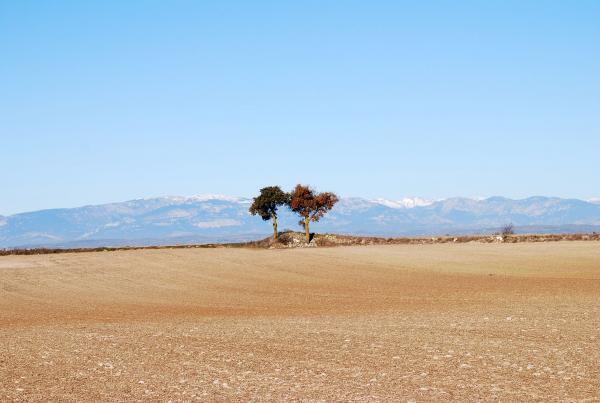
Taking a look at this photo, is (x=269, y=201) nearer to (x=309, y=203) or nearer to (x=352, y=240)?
(x=309, y=203)

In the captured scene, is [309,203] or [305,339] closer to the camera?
[305,339]

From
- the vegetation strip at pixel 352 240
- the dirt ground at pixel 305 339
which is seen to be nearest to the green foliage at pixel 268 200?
the vegetation strip at pixel 352 240

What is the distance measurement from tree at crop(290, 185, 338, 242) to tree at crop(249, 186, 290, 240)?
1563mm

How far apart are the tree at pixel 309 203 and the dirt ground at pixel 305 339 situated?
171ft

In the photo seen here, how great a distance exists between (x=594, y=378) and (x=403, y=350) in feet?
18.0

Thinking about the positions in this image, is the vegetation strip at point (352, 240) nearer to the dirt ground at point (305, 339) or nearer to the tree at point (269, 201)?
the tree at point (269, 201)

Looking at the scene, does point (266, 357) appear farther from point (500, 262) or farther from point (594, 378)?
point (500, 262)

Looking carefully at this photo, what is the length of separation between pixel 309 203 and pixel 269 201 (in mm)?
5717

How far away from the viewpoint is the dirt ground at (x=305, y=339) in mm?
17062

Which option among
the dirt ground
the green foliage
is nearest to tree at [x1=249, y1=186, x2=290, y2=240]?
the green foliage

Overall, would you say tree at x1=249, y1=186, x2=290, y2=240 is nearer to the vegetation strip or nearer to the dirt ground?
the vegetation strip

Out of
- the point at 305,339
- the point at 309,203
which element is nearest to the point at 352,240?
the point at 309,203

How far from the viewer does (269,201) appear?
354 feet

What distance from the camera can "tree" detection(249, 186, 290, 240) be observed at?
354 ft
